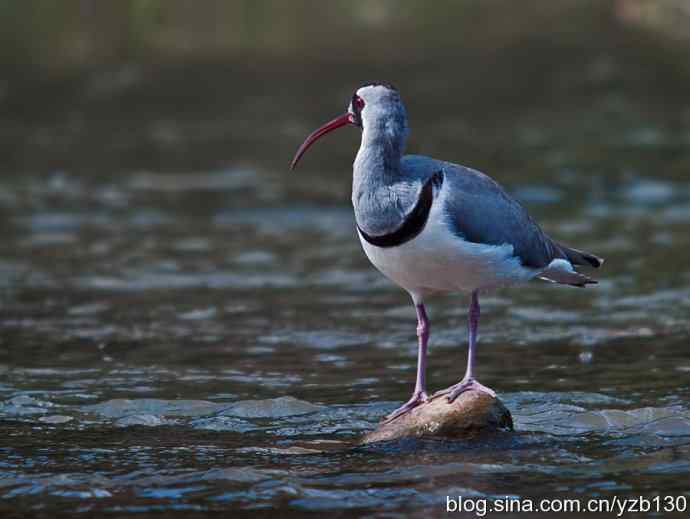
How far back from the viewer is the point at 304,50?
23500 millimetres

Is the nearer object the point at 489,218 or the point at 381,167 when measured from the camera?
the point at 381,167

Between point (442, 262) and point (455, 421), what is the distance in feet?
3.04

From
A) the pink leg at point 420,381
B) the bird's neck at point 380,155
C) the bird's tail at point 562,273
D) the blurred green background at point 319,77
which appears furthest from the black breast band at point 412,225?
the blurred green background at point 319,77

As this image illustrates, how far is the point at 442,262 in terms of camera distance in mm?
7738

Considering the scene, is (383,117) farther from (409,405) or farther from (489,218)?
(409,405)

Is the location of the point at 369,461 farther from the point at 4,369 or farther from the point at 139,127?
the point at 139,127

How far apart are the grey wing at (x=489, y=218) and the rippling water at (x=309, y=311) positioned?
1.03 meters

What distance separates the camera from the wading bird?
768 centimetres

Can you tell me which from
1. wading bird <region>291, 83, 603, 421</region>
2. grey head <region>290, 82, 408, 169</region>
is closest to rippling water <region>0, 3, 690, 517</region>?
wading bird <region>291, 83, 603, 421</region>

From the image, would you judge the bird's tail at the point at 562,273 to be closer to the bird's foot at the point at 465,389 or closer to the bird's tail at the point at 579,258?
the bird's tail at the point at 579,258

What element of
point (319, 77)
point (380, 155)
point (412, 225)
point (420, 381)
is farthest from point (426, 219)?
point (319, 77)

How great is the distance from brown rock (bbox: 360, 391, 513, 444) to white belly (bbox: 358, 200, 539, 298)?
63 cm

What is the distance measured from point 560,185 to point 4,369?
28.6 ft

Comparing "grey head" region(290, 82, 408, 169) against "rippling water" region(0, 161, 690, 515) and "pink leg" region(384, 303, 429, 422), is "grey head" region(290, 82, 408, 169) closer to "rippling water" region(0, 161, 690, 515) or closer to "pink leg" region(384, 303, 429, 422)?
"pink leg" region(384, 303, 429, 422)
